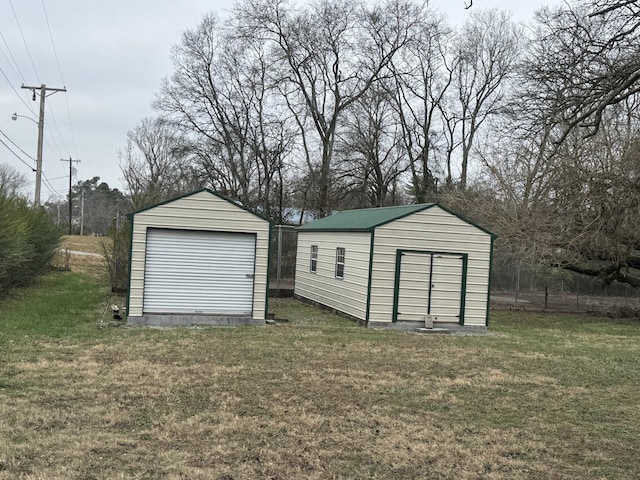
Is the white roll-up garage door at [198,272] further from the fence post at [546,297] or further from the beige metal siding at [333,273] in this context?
the fence post at [546,297]

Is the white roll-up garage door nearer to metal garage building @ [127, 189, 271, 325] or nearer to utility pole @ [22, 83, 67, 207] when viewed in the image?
metal garage building @ [127, 189, 271, 325]

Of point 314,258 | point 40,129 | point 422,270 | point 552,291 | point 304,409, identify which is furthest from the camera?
point 40,129

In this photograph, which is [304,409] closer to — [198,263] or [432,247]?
[198,263]

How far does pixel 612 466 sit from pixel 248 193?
2859 cm

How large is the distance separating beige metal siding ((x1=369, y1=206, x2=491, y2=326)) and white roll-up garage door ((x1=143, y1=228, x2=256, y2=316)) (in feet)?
9.13

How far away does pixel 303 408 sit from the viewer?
6.18 m

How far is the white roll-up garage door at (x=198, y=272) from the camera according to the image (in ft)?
39.5

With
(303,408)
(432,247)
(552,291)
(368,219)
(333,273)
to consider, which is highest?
(368,219)

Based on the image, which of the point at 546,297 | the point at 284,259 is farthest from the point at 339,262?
the point at 546,297

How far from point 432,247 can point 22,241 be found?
33.4ft

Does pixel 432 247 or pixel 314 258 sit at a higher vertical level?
pixel 432 247

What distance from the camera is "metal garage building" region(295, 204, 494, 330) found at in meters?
13.3

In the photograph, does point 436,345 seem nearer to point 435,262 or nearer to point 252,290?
point 435,262

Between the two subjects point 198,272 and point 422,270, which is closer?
point 198,272
